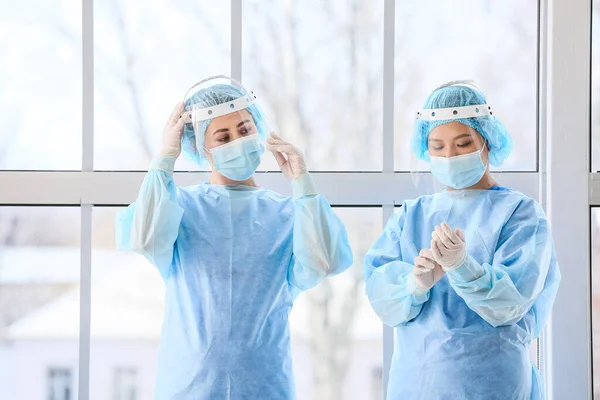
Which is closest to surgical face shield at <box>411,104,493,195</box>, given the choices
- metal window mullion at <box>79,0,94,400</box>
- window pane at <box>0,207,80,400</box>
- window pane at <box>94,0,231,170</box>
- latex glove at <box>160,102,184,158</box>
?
latex glove at <box>160,102,184,158</box>

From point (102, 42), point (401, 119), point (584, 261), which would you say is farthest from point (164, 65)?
point (584, 261)

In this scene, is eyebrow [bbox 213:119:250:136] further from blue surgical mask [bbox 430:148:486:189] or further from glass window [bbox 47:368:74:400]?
glass window [bbox 47:368:74:400]

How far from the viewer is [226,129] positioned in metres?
1.72

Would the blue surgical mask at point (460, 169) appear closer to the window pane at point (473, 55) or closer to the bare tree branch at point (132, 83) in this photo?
the window pane at point (473, 55)

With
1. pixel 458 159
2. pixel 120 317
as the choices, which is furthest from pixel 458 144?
pixel 120 317

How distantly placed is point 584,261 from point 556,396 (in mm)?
403

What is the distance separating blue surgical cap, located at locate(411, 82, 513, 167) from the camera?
170 cm

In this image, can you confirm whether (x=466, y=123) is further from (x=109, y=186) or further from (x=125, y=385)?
(x=125, y=385)

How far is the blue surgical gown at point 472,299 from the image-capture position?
1.58 m

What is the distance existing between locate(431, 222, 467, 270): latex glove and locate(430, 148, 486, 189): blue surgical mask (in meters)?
0.20

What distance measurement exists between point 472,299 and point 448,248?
136mm

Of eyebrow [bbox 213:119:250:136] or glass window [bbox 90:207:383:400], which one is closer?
eyebrow [bbox 213:119:250:136]

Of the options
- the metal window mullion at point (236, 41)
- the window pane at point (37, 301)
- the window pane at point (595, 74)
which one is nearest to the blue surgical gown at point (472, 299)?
the window pane at point (595, 74)

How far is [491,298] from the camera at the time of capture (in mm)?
1535
